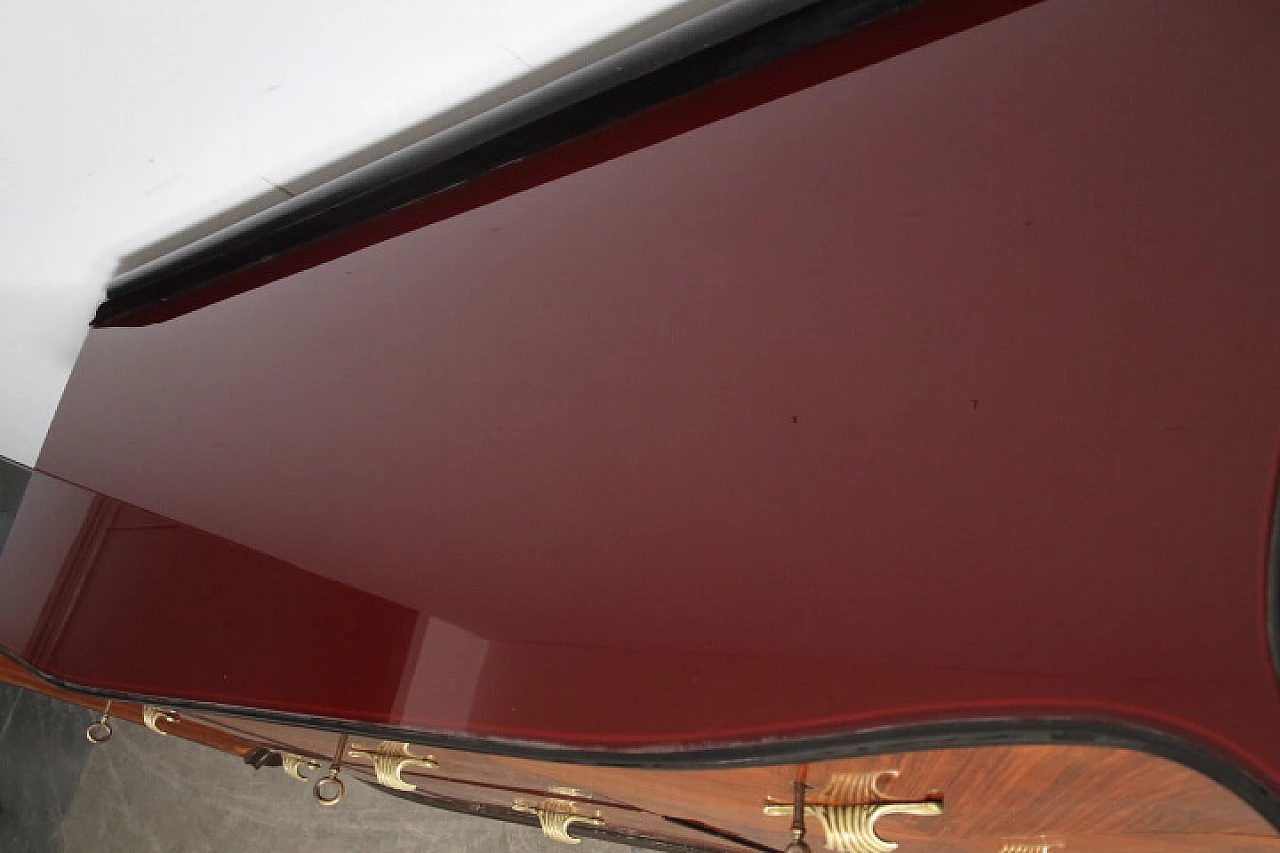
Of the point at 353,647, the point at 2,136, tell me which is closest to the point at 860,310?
the point at 353,647

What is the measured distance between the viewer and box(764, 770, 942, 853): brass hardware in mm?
544

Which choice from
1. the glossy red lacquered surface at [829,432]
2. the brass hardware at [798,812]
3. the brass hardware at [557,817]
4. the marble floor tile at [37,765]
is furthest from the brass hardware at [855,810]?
the marble floor tile at [37,765]

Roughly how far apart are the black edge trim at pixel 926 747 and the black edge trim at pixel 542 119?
48 cm

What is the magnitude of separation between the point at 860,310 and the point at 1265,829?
1.09 feet

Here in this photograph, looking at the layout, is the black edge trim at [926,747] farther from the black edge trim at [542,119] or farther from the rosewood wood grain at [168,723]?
the rosewood wood grain at [168,723]

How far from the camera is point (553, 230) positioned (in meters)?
0.77

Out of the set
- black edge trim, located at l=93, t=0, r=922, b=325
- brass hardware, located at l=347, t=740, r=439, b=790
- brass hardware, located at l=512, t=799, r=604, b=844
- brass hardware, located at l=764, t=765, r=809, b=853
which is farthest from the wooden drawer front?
black edge trim, located at l=93, t=0, r=922, b=325

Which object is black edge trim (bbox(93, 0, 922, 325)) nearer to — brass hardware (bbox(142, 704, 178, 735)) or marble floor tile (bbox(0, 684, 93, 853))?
brass hardware (bbox(142, 704, 178, 735))

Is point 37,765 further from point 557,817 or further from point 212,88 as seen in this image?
point 212,88

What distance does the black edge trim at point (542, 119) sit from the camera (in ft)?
2.28

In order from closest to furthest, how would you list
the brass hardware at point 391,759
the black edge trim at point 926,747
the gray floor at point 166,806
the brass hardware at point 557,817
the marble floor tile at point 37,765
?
1. the black edge trim at point 926,747
2. the brass hardware at point 391,759
3. the brass hardware at point 557,817
4. the gray floor at point 166,806
5. the marble floor tile at point 37,765

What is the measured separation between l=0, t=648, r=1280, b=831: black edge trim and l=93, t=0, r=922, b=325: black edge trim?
0.48 metres

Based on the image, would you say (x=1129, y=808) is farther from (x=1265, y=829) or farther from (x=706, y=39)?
(x=706, y=39)

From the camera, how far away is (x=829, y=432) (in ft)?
1.73
